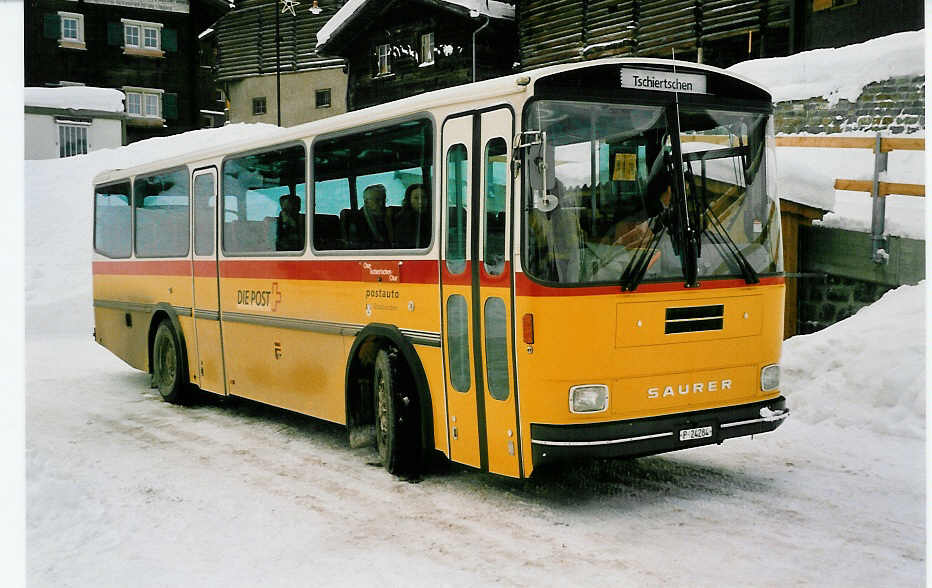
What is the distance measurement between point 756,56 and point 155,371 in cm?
1306

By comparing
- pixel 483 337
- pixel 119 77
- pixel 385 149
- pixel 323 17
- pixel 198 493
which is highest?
pixel 323 17

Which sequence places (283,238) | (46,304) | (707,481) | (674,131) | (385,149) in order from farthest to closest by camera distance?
(46,304) < (283,238) < (385,149) < (707,481) < (674,131)

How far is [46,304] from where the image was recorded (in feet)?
55.9

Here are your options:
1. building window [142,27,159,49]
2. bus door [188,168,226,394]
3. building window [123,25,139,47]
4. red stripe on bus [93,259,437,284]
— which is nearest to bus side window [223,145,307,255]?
red stripe on bus [93,259,437,284]

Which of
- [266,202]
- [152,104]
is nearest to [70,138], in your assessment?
[266,202]

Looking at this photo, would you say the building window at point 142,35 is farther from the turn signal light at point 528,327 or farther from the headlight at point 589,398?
the headlight at point 589,398

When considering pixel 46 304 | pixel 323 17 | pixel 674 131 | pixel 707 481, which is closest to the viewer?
pixel 674 131

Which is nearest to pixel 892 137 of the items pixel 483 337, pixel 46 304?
pixel 483 337

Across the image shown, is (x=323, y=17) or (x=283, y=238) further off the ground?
(x=323, y=17)

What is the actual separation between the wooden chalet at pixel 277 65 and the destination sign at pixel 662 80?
1975 centimetres

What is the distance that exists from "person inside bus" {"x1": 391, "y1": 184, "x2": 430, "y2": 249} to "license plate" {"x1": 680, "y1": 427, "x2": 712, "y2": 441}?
220cm

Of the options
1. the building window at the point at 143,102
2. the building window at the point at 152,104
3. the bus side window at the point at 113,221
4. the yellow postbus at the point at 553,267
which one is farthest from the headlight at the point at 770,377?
the building window at the point at 152,104

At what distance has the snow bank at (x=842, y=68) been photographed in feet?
44.5

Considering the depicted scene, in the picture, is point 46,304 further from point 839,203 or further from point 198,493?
point 839,203
